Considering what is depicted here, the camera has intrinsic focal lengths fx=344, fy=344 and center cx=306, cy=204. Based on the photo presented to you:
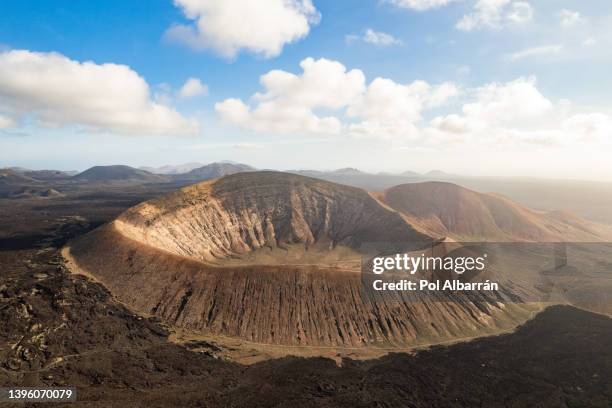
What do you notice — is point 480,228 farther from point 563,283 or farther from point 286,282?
point 286,282

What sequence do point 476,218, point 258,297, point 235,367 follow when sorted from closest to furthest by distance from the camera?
point 235,367 → point 258,297 → point 476,218

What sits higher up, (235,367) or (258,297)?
(258,297)

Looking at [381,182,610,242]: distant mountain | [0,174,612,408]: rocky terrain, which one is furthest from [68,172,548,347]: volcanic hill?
[381,182,610,242]: distant mountain

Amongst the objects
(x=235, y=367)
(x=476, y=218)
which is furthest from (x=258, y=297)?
(x=476, y=218)

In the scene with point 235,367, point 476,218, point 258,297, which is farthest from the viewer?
point 476,218

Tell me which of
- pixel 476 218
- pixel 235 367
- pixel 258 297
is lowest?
pixel 235 367

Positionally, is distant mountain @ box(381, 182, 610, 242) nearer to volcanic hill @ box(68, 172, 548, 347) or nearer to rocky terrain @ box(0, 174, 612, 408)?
volcanic hill @ box(68, 172, 548, 347)

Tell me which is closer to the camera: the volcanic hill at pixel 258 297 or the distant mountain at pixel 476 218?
the volcanic hill at pixel 258 297

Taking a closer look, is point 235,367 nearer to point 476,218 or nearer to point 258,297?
point 258,297

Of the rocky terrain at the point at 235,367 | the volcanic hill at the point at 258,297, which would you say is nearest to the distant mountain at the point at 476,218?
the volcanic hill at the point at 258,297

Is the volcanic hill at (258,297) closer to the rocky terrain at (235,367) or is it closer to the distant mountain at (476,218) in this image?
the rocky terrain at (235,367)
